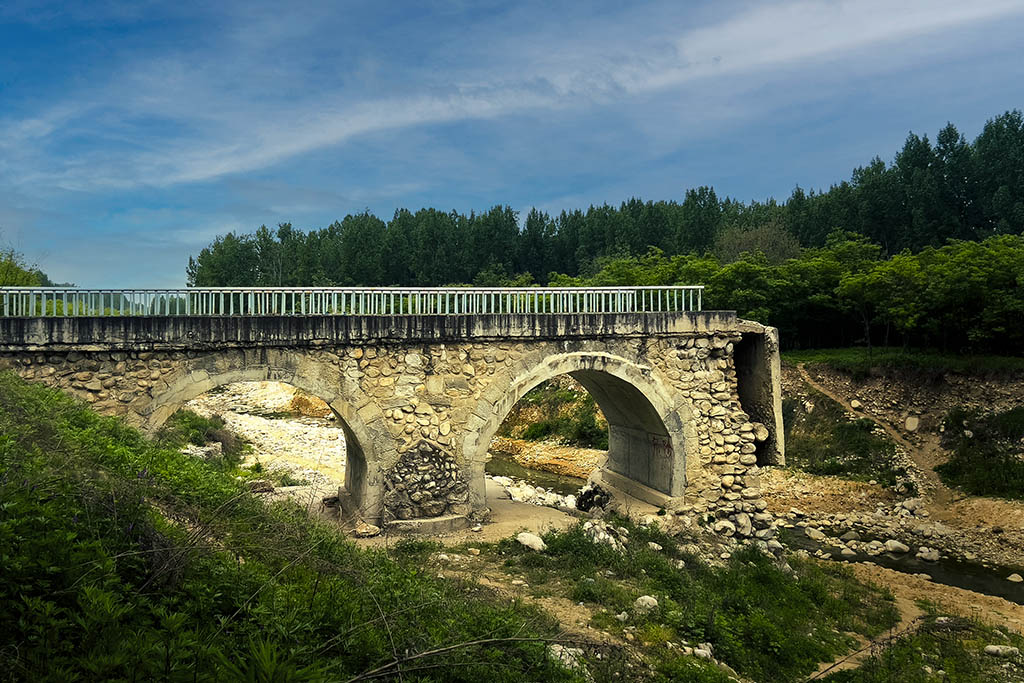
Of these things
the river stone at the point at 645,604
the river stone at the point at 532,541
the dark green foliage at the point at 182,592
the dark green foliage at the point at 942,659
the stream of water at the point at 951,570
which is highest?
the dark green foliage at the point at 182,592

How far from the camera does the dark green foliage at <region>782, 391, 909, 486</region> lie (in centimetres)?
2114

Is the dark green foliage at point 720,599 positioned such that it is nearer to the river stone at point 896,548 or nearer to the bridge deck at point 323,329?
the river stone at point 896,548

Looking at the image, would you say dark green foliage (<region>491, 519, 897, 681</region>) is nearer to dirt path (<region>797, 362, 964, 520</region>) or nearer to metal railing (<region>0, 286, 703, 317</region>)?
metal railing (<region>0, 286, 703, 317</region>)

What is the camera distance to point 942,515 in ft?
60.3

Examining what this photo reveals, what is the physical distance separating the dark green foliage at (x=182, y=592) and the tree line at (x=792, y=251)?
72.2 ft

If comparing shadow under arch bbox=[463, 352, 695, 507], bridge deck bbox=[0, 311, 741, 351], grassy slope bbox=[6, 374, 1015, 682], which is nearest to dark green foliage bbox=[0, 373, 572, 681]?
grassy slope bbox=[6, 374, 1015, 682]

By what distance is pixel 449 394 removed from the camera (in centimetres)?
1265

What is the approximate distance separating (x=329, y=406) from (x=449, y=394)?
2238mm

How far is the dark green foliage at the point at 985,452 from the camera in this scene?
18469mm

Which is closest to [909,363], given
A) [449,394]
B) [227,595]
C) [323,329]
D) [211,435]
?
A: [449,394]

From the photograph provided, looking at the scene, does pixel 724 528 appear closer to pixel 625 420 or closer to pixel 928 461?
pixel 625 420

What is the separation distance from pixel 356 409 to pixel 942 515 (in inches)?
638

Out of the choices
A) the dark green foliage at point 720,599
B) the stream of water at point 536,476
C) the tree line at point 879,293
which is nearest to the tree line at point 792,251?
the tree line at point 879,293

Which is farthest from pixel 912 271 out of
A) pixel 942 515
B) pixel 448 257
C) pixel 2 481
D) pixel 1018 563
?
pixel 448 257
